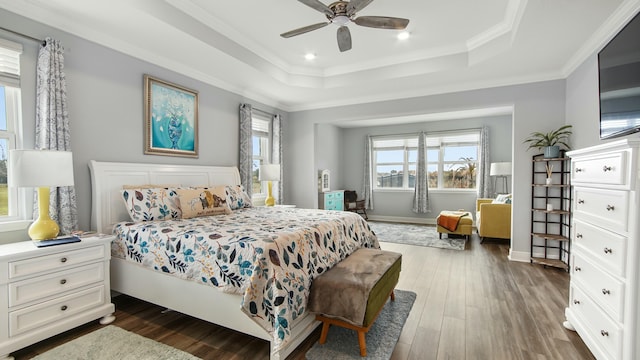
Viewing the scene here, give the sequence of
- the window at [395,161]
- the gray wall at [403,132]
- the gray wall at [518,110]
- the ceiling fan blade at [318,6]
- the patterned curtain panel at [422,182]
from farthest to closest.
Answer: the window at [395,161] < the patterned curtain panel at [422,182] < the gray wall at [403,132] < the gray wall at [518,110] < the ceiling fan blade at [318,6]

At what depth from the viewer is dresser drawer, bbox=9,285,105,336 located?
198 centimetres

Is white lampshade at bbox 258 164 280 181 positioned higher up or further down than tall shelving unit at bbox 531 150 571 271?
higher up

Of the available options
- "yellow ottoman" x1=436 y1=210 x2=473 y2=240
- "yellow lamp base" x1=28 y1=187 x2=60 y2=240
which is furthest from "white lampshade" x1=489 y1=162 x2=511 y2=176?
"yellow lamp base" x1=28 y1=187 x2=60 y2=240

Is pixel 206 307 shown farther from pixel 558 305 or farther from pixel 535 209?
pixel 535 209

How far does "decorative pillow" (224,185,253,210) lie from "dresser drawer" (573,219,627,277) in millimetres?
3396

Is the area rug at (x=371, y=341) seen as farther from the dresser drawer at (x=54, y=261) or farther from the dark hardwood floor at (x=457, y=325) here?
the dresser drawer at (x=54, y=261)

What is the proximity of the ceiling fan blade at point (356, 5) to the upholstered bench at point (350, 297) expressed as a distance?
81.9 inches

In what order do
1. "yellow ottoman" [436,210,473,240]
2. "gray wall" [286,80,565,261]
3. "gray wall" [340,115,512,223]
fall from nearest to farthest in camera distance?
1. "gray wall" [286,80,565,261]
2. "yellow ottoman" [436,210,473,240]
3. "gray wall" [340,115,512,223]

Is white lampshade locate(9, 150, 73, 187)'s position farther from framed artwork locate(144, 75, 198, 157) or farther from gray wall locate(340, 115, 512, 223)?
gray wall locate(340, 115, 512, 223)


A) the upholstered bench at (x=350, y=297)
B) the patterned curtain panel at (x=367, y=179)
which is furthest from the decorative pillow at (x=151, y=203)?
the patterned curtain panel at (x=367, y=179)

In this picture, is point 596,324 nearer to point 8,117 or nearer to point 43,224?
point 43,224

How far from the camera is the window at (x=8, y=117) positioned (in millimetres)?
2363

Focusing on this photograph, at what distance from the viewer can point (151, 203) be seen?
2926 millimetres

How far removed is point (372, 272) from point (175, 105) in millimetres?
3139
